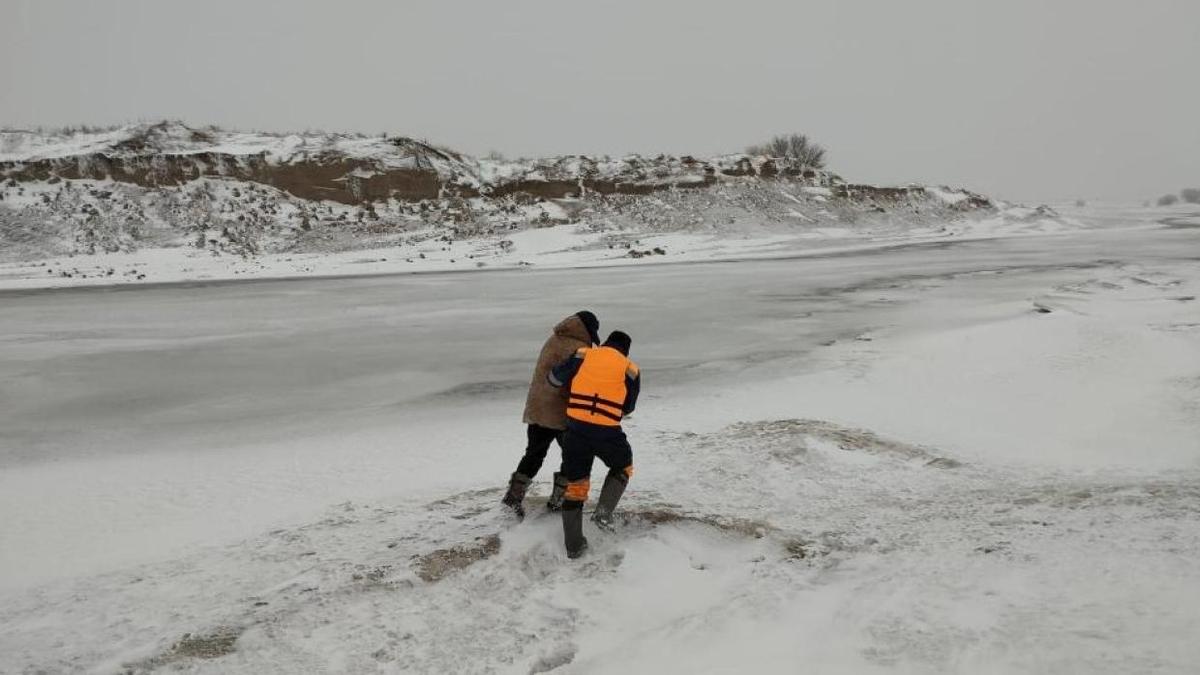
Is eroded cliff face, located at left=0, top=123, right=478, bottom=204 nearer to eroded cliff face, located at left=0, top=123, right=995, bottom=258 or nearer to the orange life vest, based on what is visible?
eroded cliff face, located at left=0, top=123, right=995, bottom=258

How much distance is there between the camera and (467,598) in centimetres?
394

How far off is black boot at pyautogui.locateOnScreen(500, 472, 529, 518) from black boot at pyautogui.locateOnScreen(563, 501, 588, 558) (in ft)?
2.06

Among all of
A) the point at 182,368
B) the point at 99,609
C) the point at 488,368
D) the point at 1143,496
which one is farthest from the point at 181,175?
the point at 1143,496

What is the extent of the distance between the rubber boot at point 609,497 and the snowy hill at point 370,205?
78.6 ft

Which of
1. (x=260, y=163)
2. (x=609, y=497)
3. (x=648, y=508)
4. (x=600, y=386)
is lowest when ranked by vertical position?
(x=648, y=508)

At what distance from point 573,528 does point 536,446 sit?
2.39ft

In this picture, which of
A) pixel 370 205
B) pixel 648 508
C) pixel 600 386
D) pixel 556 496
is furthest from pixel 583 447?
pixel 370 205

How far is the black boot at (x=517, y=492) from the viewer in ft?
16.2

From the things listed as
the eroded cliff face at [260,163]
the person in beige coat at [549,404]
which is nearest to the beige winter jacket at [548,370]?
the person in beige coat at [549,404]

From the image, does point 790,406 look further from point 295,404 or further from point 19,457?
point 19,457

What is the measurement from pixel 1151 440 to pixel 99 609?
25.7 ft

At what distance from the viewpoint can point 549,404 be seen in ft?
15.5

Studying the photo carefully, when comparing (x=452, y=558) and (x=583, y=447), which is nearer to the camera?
(x=583, y=447)

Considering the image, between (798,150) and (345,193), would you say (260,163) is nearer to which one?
(345,193)
